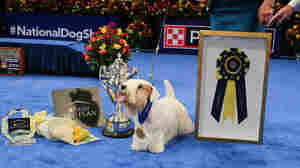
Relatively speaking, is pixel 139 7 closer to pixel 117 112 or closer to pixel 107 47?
pixel 107 47

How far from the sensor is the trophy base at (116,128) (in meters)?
2.58

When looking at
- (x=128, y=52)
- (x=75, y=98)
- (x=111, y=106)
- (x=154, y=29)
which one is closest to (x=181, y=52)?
(x=154, y=29)

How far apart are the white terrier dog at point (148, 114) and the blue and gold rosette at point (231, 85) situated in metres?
0.31

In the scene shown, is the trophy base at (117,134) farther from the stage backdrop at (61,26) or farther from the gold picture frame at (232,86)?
the stage backdrop at (61,26)

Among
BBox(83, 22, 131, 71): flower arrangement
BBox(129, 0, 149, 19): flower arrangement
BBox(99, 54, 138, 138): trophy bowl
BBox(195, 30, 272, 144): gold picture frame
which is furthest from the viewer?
BBox(129, 0, 149, 19): flower arrangement

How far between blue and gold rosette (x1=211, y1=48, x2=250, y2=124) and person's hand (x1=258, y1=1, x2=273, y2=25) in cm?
25

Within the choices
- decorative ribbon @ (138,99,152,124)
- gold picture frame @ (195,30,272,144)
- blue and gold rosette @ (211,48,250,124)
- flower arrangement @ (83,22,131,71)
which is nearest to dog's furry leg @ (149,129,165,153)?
decorative ribbon @ (138,99,152,124)

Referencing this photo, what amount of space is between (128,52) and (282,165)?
2676 mm

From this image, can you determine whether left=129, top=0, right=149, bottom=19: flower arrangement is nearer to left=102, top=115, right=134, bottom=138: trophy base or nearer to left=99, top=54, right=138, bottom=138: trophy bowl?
left=99, top=54, right=138, bottom=138: trophy bowl

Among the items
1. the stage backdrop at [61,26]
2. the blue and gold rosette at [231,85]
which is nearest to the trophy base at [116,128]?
the blue and gold rosette at [231,85]

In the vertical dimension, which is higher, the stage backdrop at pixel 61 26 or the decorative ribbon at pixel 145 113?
the stage backdrop at pixel 61 26

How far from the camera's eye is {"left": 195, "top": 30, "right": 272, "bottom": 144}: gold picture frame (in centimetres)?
238

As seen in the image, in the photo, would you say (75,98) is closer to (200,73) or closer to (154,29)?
(200,73)

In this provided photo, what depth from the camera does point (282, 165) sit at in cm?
216
